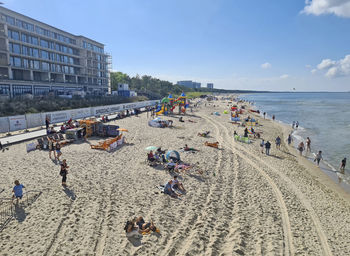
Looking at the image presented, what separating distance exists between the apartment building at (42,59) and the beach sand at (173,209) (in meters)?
33.1

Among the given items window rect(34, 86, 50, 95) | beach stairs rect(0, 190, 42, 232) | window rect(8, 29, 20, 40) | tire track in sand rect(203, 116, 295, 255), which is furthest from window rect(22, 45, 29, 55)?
tire track in sand rect(203, 116, 295, 255)

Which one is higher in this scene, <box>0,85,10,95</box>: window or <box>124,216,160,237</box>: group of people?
<box>0,85,10,95</box>: window

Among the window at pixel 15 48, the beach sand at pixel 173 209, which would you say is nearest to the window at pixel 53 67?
the window at pixel 15 48

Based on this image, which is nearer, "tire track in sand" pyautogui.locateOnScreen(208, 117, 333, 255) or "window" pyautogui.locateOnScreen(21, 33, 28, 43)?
"tire track in sand" pyautogui.locateOnScreen(208, 117, 333, 255)

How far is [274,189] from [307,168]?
6.67 meters

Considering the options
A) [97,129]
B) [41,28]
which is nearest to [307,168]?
[97,129]

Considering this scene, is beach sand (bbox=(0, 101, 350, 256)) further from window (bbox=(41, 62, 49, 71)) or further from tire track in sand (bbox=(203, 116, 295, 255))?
window (bbox=(41, 62, 49, 71))

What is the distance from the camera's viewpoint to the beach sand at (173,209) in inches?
250

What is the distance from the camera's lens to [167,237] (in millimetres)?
6699

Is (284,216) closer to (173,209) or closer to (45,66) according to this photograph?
(173,209)

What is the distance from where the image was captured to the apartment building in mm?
38438

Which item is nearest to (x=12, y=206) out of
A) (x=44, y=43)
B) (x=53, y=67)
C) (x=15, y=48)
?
(x=15, y=48)

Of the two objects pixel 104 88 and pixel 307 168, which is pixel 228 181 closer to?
pixel 307 168

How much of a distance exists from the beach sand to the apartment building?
109 ft
